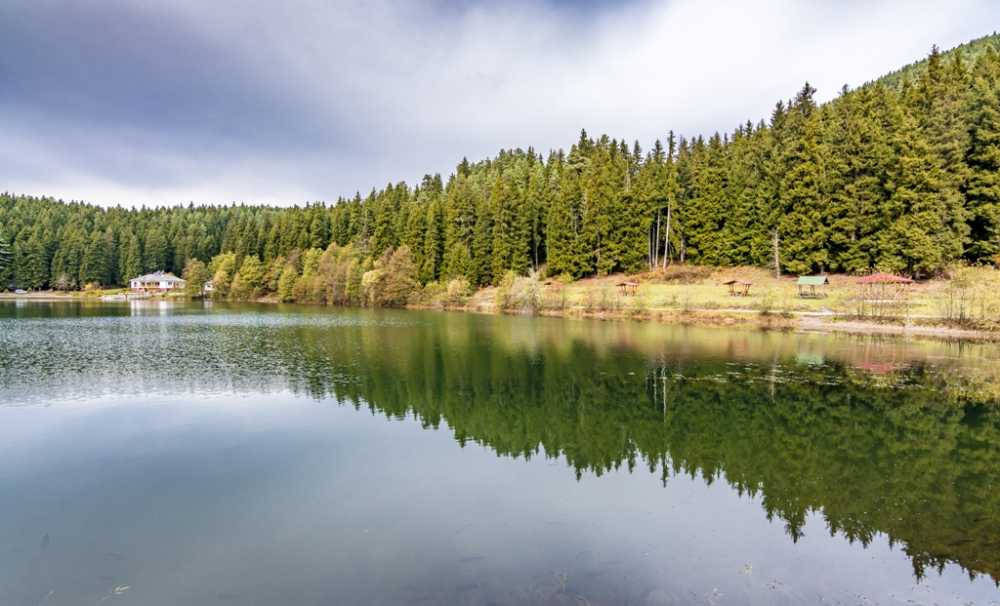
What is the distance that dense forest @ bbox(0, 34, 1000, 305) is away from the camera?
55844 mm

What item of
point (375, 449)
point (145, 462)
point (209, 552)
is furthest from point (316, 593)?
point (145, 462)

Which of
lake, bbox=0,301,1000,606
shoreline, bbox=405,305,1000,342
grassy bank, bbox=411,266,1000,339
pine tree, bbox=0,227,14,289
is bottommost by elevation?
lake, bbox=0,301,1000,606

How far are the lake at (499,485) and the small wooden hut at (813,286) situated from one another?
27.8m

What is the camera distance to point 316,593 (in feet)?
26.9

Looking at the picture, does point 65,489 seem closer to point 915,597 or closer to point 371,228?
point 915,597

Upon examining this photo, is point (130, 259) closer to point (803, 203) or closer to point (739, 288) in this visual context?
point (739, 288)

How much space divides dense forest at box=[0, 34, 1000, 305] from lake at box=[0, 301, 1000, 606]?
37.1 metres

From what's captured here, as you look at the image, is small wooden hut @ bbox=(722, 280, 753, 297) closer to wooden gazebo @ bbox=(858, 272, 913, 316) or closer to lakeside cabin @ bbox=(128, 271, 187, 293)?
wooden gazebo @ bbox=(858, 272, 913, 316)

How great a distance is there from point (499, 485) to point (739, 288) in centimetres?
5678

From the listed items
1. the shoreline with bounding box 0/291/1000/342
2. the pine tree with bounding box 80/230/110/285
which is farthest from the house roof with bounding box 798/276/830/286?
the pine tree with bounding box 80/230/110/285

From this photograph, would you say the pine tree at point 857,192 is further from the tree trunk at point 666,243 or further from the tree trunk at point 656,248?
the tree trunk at point 656,248

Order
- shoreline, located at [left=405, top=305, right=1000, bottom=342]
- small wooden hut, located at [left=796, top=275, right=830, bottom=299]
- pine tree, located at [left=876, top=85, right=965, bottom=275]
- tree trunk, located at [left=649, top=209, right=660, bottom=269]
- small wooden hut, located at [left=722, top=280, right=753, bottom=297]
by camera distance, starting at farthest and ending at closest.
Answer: tree trunk, located at [left=649, top=209, right=660, bottom=269] < small wooden hut, located at [left=722, top=280, right=753, bottom=297] < small wooden hut, located at [left=796, top=275, right=830, bottom=299] < pine tree, located at [left=876, top=85, right=965, bottom=275] < shoreline, located at [left=405, top=305, right=1000, bottom=342]

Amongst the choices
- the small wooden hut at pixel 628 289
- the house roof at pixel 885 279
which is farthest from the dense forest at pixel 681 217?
the small wooden hut at pixel 628 289

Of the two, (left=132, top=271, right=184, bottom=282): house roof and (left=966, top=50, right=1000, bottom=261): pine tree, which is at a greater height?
(left=966, top=50, right=1000, bottom=261): pine tree
